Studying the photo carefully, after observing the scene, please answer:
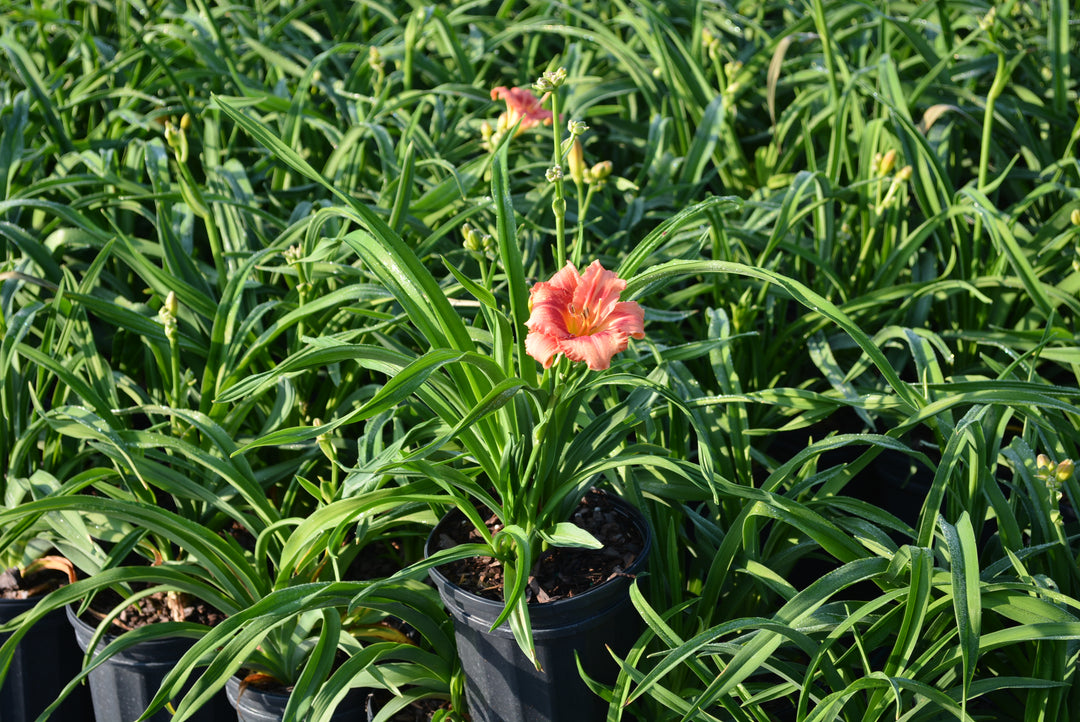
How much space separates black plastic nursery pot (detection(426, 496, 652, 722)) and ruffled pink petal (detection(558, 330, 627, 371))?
28cm

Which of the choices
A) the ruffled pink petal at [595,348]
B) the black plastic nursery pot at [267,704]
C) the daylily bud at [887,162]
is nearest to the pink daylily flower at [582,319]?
the ruffled pink petal at [595,348]

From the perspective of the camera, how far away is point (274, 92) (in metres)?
2.38

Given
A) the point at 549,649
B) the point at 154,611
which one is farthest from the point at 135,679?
the point at 549,649

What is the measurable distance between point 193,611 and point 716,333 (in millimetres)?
941

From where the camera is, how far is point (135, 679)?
1364mm

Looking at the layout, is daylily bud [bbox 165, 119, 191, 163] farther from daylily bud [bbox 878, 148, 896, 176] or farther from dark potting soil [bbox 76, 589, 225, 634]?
daylily bud [bbox 878, 148, 896, 176]

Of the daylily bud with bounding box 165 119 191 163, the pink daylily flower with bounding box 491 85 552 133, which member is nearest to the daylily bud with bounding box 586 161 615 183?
the pink daylily flower with bounding box 491 85 552 133

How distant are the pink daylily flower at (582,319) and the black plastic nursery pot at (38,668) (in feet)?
3.32

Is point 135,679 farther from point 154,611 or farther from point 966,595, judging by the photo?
point 966,595

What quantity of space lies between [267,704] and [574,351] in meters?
0.71

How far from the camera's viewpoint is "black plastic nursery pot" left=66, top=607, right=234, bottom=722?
1342 mm

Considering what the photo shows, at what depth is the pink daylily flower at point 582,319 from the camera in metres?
1.00

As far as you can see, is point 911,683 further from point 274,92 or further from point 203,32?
point 203,32

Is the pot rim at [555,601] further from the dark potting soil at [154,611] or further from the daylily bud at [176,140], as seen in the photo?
the daylily bud at [176,140]
